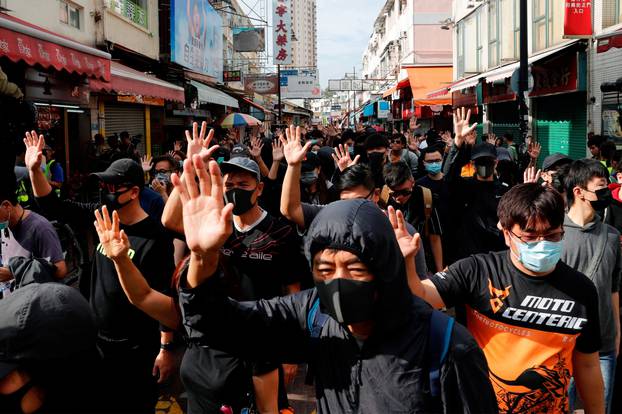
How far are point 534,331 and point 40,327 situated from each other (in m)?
1.86

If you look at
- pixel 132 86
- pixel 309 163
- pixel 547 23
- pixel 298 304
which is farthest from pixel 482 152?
pixel 547 23

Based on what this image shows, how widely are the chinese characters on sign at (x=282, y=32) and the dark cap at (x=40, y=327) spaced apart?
32635 millimetres

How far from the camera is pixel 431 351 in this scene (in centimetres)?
174

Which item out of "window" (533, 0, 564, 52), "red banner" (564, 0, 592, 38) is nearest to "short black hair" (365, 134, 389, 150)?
"red banner" (564, 0, 592, 38)

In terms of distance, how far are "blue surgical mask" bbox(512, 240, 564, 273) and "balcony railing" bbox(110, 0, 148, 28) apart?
42.8 feet

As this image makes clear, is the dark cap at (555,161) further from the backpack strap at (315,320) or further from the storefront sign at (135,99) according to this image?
the storefront sign at (135,99)

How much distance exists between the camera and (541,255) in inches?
94.3

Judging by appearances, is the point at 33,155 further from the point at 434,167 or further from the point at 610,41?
the point at 610,41

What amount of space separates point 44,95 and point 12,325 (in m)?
8.08

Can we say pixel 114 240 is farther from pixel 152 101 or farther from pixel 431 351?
pixel 152 101

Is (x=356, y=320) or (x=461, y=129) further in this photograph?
(x=461, y=129)

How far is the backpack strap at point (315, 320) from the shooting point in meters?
1.97

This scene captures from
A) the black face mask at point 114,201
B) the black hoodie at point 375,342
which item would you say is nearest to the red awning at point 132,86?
the black face mask at point 114,201

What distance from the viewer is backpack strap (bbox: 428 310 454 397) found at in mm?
1711
